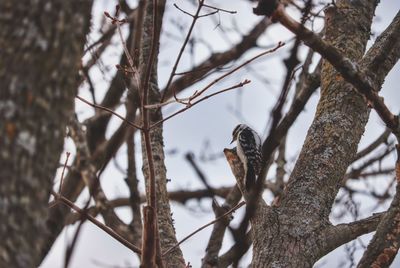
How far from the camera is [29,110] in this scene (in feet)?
4.51

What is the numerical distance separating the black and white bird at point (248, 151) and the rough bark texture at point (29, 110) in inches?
96.0

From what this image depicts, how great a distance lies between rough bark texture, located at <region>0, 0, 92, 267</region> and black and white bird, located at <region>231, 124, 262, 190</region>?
244 centimetres

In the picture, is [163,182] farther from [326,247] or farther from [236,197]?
[236,197]

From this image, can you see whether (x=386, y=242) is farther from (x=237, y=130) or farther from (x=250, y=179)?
(x=237, y=130)

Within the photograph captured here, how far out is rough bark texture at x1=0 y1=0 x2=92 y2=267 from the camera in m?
1.35

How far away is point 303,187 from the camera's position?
326cm

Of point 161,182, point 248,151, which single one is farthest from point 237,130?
point 161,182

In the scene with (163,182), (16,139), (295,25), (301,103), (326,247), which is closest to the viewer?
(16,139)

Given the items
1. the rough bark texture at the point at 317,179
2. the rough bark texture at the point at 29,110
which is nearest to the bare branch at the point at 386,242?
the rough bark texture at the point at 317,179

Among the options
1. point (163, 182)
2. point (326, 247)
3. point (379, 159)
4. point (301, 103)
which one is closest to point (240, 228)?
point (326, 247)

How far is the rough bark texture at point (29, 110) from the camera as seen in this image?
1.35 meters

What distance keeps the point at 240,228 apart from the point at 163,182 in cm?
235

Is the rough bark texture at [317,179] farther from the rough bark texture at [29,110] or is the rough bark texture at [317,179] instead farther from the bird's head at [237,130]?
the bird's head at [237,130]

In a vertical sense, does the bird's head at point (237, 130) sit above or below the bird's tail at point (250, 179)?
above
